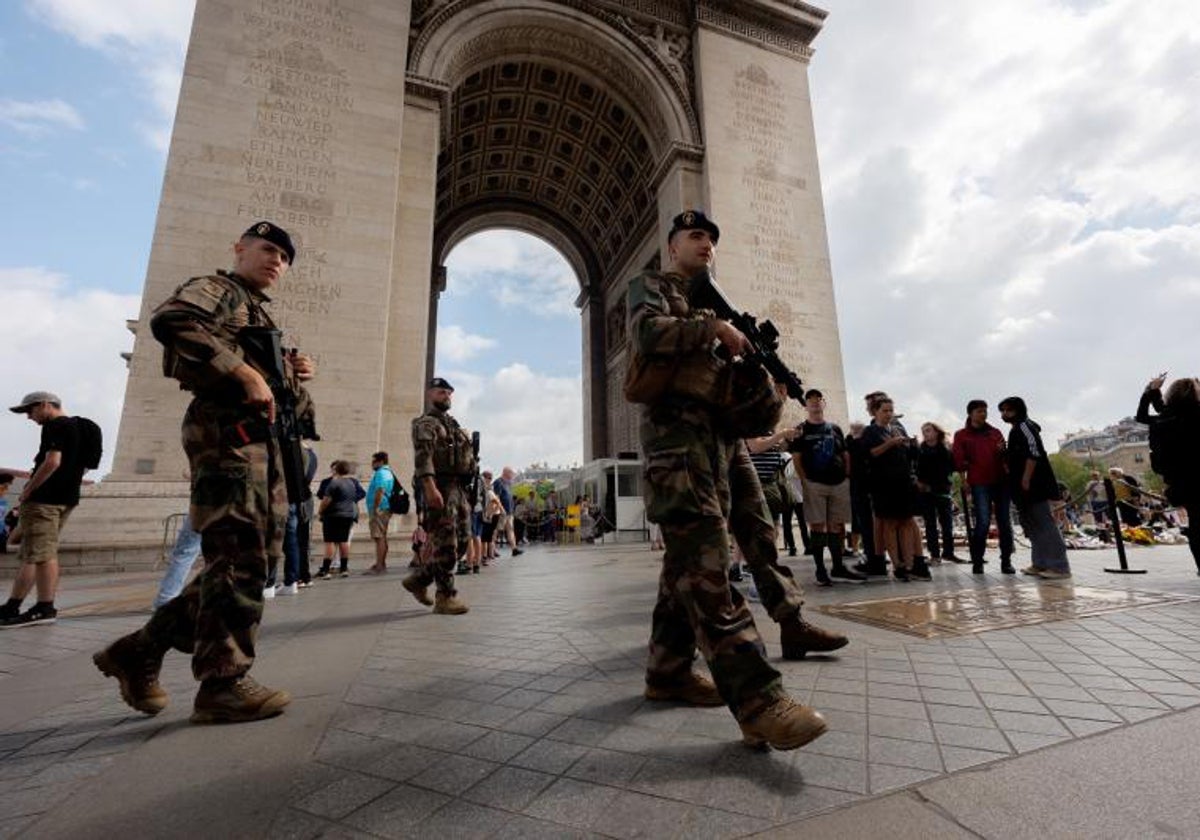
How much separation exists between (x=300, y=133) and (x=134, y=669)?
13222mm

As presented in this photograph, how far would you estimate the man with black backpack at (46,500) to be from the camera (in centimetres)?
440

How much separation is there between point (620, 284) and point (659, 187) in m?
6.52

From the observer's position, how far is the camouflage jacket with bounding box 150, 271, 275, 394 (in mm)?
2156

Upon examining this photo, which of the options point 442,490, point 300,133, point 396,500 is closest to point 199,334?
point 442,490

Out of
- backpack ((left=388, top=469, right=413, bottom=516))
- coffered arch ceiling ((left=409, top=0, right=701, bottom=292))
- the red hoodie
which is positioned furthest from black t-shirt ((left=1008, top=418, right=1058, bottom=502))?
coffered arch ceiling ((left=409, top=0, right=701, bottom=292))

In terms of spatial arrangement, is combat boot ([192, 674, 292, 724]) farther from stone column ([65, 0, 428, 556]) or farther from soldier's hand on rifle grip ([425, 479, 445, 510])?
stone column ([65, 0, 428, 556])

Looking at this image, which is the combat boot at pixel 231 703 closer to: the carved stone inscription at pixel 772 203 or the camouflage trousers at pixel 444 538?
the camouflage trousers at pixel 444 538

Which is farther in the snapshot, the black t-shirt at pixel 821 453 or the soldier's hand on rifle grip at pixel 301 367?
the black t-shirt at pixel 821 453

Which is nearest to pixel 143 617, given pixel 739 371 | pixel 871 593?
pixel 739 371

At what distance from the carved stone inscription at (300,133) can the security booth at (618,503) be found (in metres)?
11.5

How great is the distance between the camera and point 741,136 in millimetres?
16797

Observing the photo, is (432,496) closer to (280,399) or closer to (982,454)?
(280,399)

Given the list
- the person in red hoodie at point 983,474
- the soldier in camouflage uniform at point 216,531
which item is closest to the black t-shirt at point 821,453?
the person in red hoodie at point 983,474

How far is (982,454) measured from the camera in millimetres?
6273
